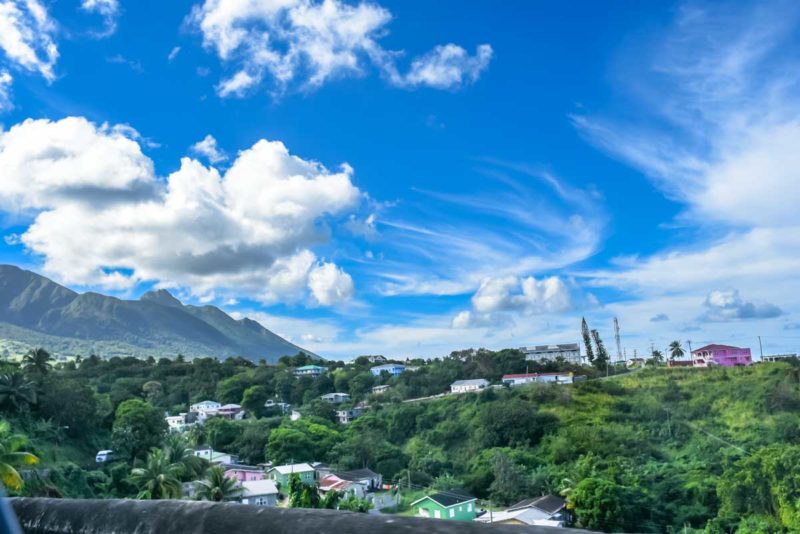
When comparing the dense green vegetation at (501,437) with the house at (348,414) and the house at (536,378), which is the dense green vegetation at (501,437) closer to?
the house at (348,414)

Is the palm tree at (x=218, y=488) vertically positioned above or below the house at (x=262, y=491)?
above

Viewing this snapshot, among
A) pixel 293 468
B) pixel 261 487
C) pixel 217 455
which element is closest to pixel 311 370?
pixel 217 455

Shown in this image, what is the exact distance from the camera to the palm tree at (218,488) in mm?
19805

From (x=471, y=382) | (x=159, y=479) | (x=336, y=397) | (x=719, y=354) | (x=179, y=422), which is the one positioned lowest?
(x=159, y=479)

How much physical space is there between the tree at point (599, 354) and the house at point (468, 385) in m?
9.63

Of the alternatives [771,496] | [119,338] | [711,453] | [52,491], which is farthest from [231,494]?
[119,338]

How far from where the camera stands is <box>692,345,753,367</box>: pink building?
53438 millimetres

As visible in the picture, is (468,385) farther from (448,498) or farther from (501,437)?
(448,498)

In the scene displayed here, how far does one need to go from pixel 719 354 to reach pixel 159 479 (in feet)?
160

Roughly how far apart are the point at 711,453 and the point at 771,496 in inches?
291

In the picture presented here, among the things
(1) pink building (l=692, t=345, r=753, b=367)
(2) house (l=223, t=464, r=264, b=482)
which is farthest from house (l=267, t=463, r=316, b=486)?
(1) pink building (l=692, t=345, r=753, b=367)

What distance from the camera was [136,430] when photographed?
29.5 metres

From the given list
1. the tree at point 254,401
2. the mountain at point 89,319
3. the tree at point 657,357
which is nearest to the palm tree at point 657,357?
the tree at point 657,357

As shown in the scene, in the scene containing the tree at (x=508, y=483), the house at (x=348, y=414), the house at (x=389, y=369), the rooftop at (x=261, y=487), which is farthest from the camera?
the house at (x=389, y=369)
